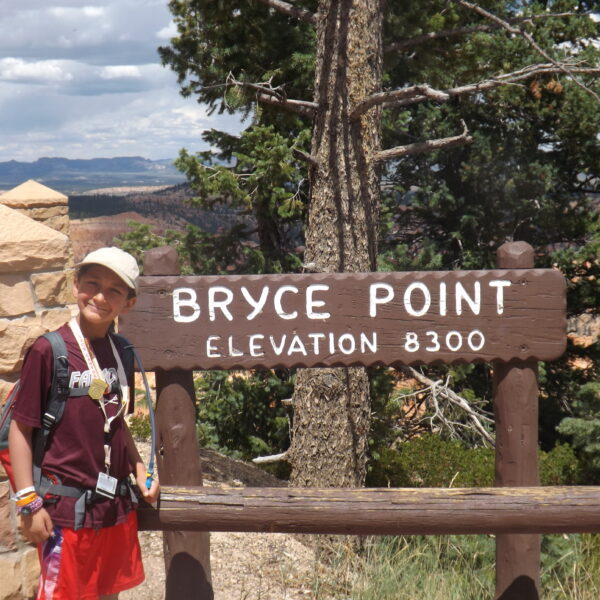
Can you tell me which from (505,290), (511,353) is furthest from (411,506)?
(505,290)

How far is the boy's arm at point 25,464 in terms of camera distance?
2.53 m

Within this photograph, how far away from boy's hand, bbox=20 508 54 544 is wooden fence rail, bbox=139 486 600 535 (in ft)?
1.87

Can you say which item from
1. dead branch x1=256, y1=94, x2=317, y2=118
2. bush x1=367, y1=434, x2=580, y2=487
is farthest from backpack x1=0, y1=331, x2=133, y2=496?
bush x1=367, y1=434, x2=580, y2=487

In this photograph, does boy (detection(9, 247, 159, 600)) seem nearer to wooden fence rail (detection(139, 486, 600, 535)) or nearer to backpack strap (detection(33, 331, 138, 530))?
backpack strap (detection(33, 331, 138, 530))

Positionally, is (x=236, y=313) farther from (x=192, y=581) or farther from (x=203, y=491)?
(x=192, y=581)

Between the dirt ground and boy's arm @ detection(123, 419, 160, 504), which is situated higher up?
boy's arm @ detection(123, 419, 160, 504)

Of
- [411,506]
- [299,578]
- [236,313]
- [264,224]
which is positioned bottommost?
[299,578]

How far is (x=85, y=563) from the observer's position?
8.70ft

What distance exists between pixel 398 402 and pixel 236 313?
306 inches

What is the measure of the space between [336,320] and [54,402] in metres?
1.24

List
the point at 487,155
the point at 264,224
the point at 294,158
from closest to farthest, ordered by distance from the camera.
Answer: the point at 294,158
the point at 264,224
the point at 487,155

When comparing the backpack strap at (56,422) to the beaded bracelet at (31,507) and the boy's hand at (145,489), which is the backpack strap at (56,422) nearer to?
the beaded bracelet at (31,507)

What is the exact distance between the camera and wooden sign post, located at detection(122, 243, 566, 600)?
3283mm

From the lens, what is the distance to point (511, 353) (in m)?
3.30
